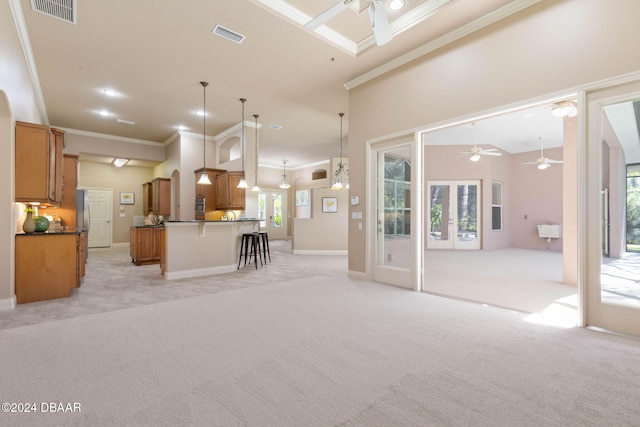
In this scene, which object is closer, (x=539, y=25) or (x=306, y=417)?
(x=306, y=417)

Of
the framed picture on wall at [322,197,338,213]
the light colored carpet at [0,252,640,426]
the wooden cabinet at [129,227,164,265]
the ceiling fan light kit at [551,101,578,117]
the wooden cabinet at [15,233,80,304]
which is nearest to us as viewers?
the light colored carpet at [0,252,640,426]

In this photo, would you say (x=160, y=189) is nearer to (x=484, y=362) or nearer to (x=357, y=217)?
(x=357, y=217)

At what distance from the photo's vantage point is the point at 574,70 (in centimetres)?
308

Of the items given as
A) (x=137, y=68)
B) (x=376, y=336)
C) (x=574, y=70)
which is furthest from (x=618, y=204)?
(x=137, y=68)

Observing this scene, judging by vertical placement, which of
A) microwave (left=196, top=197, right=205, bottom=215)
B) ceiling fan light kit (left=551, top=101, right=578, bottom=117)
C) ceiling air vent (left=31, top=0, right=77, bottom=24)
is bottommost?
microwave (left=196, top=197, right=205, bottom=215)

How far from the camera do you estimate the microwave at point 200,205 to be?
8.36 m

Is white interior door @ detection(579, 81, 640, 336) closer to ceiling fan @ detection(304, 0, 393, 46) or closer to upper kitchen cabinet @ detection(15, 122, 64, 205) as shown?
ceiling fan @ detection(304, 0, 393, 46)

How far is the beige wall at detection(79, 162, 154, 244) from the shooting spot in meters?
10.7

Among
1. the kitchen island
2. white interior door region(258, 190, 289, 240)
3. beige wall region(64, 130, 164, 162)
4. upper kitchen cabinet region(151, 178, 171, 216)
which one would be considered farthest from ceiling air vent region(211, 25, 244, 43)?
white interior door region(258, 190, 289, 240)

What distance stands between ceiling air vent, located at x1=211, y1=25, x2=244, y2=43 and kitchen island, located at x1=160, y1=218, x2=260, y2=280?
316 cm

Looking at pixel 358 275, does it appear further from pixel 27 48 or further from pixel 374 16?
pixel 27 48

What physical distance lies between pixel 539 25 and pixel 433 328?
11.2ft

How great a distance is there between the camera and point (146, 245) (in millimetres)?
7156

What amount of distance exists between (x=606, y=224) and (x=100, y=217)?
42.7ft
